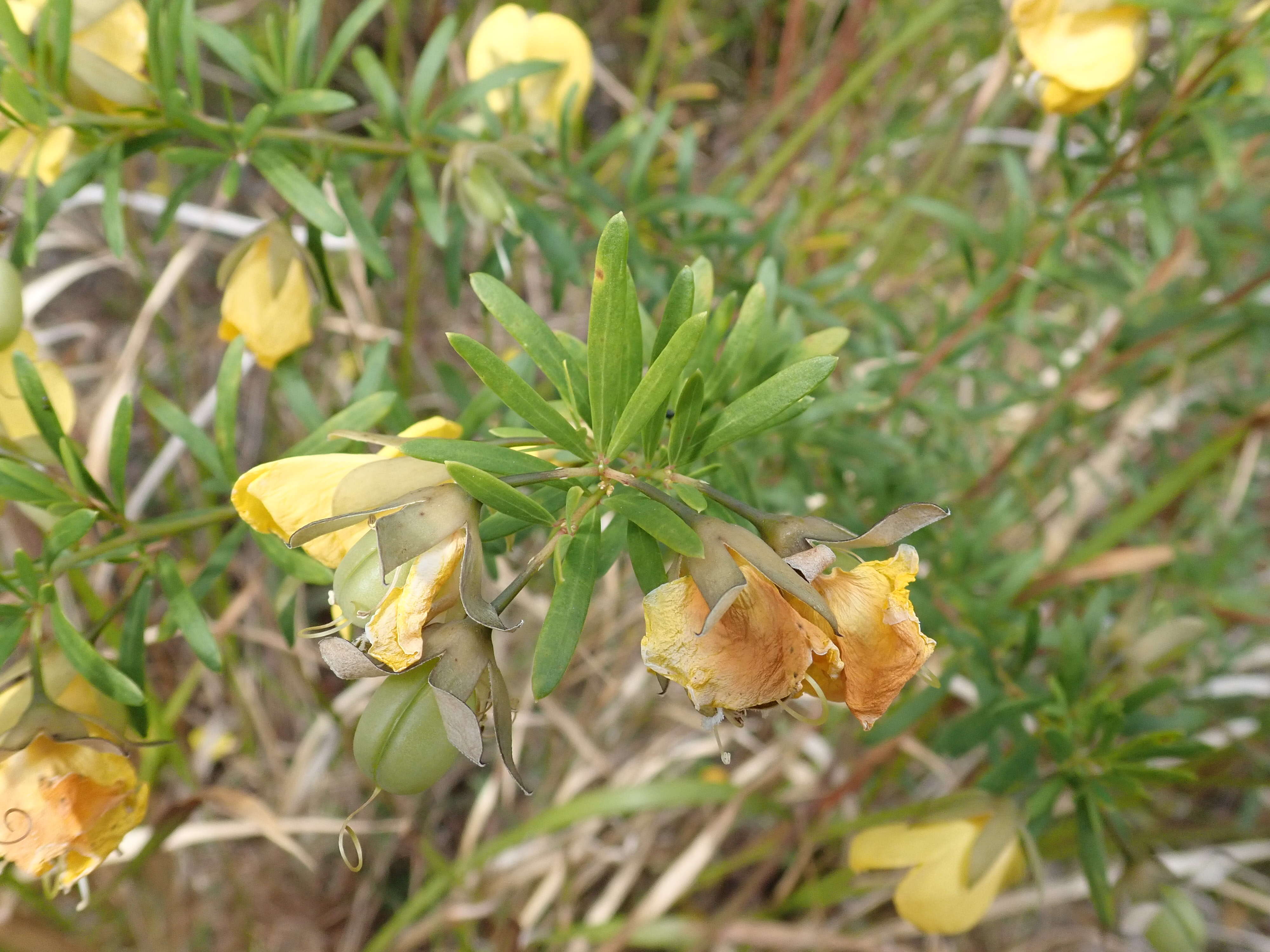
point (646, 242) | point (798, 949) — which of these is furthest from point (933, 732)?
point (646, 242)

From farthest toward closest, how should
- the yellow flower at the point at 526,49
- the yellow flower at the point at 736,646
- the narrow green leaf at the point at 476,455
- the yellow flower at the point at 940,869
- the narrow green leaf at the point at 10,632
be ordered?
the yellow flower at the point at 526,49, the yellow flower at the point at 940,869, the narrow green leaf at the point at 10,632, the narrow green leaf at the point at 476,455, the yellow flower at the point at 736,646

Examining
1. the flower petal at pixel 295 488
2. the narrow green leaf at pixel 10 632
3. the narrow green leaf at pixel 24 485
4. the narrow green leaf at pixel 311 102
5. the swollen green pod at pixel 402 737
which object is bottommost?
the narrow green leaf at pixel 10 632

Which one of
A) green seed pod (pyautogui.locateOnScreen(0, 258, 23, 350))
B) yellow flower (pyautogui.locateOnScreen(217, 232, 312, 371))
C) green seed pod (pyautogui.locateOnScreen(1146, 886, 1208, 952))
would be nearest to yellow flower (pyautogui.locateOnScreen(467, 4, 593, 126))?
yellow flower (pyautogui.locateOnScreen(217, 232, 312, 371))

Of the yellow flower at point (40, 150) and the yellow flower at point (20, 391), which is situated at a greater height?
the yellow flower at point (40, 150)

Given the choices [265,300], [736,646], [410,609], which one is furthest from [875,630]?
[265,300]

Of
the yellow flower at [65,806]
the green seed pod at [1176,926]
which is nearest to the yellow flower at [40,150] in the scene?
the yellow flower at [65,806]

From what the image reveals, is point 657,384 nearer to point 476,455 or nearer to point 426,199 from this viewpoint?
point 476,455

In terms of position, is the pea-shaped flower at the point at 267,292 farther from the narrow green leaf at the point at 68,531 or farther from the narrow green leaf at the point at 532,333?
the narrow green leaf at the point at 532,333
